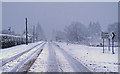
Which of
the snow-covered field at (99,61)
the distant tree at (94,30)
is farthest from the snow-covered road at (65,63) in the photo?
the distant tree at (94,30)

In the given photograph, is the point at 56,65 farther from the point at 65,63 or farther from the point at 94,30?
the point at 94,30

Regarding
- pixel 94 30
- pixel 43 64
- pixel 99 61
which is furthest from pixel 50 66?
pixel 94 30

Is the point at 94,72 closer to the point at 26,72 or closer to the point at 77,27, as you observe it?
the point at 26,72

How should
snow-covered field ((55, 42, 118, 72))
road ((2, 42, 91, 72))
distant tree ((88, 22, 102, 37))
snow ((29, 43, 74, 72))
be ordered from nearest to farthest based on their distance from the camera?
1. snow ((29, 43, 74, 72))
2. road ((2, 42, 91, 72))
3. snow-covered field ((55, 42, 118, 72))
4. distant tree ((88, 22, 102, 37))

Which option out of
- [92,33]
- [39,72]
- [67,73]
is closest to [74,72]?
[67,73]

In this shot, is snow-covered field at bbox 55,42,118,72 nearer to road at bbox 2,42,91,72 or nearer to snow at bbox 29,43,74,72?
road at bbox 2,42,91,72

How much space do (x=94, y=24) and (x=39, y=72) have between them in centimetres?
11058

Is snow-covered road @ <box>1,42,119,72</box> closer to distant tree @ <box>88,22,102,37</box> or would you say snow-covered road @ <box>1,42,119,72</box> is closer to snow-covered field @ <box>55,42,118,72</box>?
snow-covered field @ <box>55,42,118,72</box>

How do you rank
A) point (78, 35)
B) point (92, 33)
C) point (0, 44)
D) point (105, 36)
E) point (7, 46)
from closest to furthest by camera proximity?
point (105, 36) < point (0, 44) < point (7, 46) < point (78, 35) < point (92, 33)

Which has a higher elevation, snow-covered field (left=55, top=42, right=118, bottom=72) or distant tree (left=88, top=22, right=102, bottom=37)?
distant tree (left=88, top=22, right=102, bottom=37)

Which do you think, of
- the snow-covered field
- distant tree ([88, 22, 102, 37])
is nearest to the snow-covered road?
the snow-covered field

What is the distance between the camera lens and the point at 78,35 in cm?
8188

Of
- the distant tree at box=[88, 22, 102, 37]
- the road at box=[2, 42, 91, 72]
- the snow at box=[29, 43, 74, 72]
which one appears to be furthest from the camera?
the distant tree at box=[88, 22, 102, 37]

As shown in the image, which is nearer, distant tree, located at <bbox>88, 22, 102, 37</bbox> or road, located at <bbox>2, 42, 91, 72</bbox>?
road, located at <bbox>2, 42, 91, 72</bbox>
